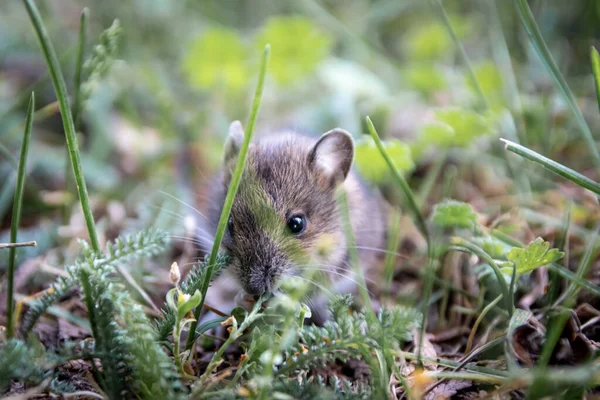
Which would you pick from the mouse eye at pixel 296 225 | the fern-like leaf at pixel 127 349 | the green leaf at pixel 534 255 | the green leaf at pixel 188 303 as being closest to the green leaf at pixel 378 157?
the mouse eye at pixel 296 225

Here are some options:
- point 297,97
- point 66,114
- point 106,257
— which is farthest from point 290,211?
point 297,97

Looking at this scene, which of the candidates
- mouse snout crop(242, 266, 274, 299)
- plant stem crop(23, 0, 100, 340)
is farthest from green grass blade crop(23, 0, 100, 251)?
mouse snout crop(242, 266, 274, 299)

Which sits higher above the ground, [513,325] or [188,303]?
[188,303]

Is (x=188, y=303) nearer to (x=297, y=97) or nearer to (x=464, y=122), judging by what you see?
(x=464, y=122)

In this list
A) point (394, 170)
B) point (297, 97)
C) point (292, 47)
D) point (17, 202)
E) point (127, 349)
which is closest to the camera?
point (127, 349)

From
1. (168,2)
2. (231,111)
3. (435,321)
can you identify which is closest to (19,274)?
(435,321)

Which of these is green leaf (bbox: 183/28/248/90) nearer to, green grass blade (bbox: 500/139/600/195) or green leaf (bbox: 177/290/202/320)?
green grass blade (bbox: 500/139/600/195)

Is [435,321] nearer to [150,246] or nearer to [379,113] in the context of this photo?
[150,246]
